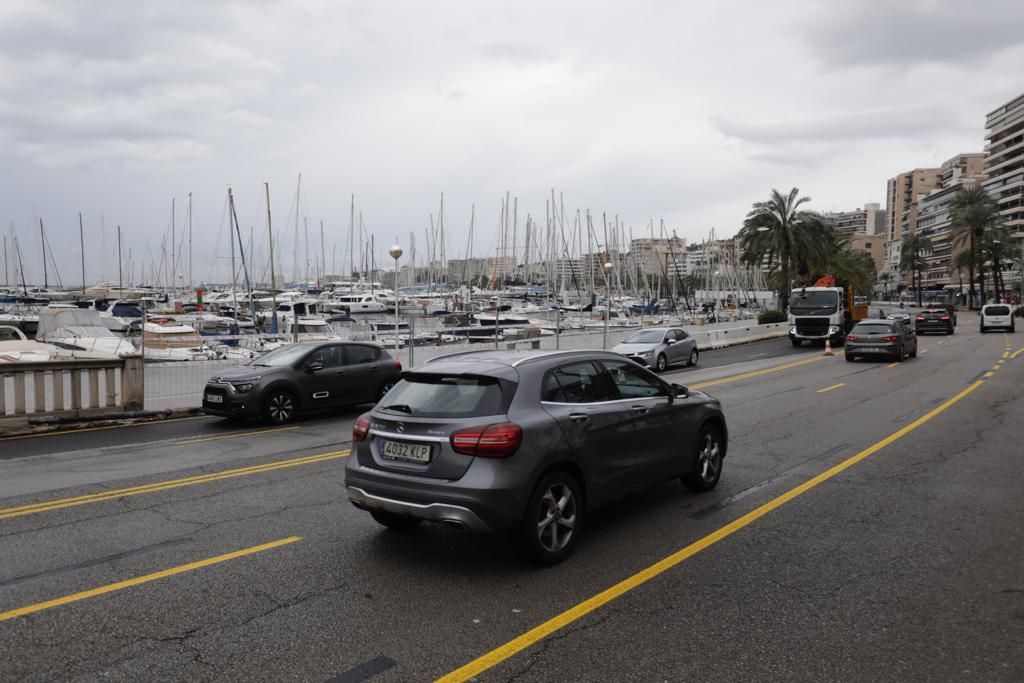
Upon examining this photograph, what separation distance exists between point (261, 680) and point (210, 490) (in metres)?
4.62

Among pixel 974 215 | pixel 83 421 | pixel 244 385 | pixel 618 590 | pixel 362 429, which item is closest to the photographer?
pixel 618 590

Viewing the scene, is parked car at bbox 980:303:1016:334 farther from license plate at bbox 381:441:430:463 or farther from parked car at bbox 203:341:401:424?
license plate at bbox 381:441:430:463

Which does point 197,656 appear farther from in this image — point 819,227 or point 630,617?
point 819,227

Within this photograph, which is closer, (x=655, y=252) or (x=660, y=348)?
(x=660, y=348)

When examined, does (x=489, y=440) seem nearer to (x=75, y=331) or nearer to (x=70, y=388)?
(x=70, y=388)

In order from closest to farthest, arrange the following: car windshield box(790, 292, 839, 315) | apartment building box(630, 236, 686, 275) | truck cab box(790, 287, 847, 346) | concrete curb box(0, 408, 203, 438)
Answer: concrete curb box(0, 408, 203, 438) < truck cab box(790, 287, 847, 346) < car windshield box(790, 292, 839, 315) < apartment building box(630, 236, 686, 275)

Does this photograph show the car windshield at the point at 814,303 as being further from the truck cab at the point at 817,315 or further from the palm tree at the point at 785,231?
the palm tree at the point at 785,231

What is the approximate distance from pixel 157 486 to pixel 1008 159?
15089cm

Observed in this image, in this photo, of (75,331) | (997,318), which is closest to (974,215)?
(997,318)

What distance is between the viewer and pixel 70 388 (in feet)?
42.8

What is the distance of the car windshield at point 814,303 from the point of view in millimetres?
33647

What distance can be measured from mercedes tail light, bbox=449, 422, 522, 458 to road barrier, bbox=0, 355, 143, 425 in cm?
1045

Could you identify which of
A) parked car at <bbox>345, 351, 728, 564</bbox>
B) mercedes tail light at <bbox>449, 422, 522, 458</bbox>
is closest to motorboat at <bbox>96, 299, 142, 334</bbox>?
parked car at <bbox>345, 351, 728, 564</bbox>

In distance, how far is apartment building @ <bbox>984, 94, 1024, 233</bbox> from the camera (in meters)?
118
